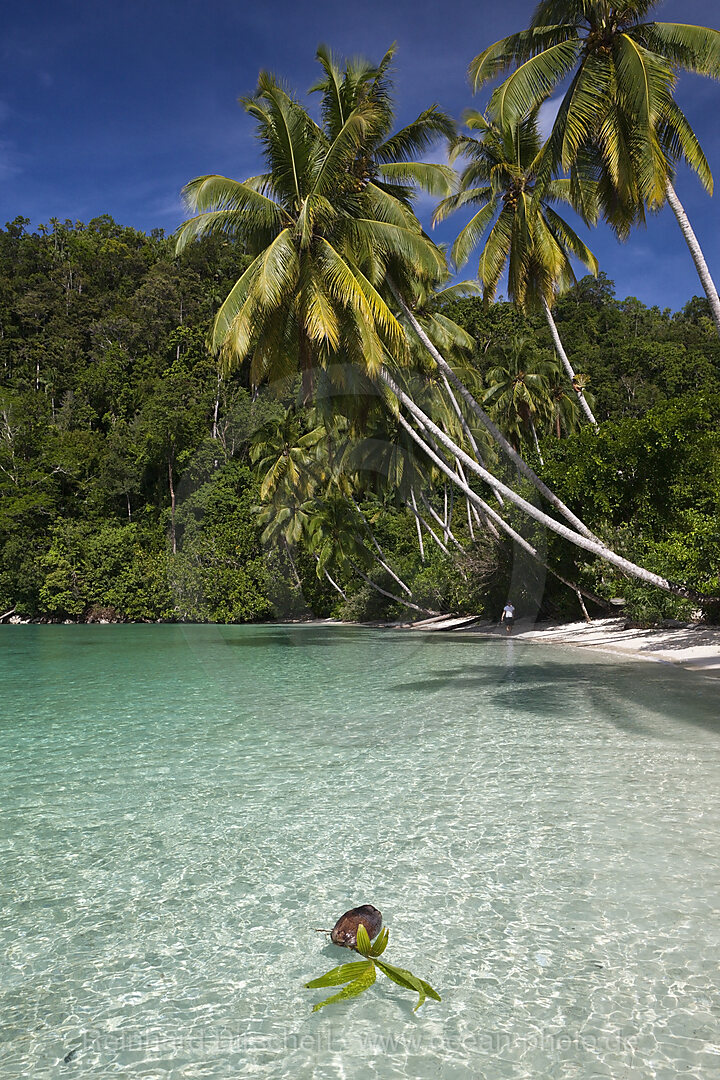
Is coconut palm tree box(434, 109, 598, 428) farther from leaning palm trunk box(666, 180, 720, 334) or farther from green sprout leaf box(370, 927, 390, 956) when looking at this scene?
green sprout leaf box(370, 927, 390, 956)

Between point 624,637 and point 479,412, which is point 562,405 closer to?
point 624,637

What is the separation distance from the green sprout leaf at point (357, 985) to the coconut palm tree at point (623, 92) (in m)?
11.2

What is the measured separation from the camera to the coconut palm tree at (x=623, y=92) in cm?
1118

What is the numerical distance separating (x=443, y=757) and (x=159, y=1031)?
14.7ft

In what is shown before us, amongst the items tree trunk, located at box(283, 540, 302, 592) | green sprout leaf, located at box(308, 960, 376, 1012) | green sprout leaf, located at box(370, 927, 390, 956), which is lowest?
green sprout leaf, located at box(308, 960, 376, 1012)

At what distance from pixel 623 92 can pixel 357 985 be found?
13054 mm

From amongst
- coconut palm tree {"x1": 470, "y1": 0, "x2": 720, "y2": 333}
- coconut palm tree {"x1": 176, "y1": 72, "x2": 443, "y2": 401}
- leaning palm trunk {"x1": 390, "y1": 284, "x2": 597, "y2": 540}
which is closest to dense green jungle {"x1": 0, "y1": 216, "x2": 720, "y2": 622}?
leaning palm trunk {"x1": 390, "y1": 284, "x2": 597, "y2": 540}

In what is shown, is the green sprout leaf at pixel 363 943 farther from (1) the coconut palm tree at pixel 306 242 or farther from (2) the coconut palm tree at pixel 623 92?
(2) the coconut palm tree at pixel 623 92

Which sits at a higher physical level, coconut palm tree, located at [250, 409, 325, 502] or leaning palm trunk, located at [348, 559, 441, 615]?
coconut palm tree, located at [250, 409, 325, 502]

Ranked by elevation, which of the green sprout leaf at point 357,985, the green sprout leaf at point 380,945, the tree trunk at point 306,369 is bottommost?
the green sprout leaf at point 357,985

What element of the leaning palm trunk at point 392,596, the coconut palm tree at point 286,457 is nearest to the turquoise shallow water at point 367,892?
the leaning palm trunk at point 392,596

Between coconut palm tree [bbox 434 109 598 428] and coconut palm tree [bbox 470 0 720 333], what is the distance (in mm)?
1930

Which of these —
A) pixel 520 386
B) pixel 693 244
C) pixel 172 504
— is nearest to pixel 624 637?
pixel 693 244

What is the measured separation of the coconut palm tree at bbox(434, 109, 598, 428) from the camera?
14930mm
